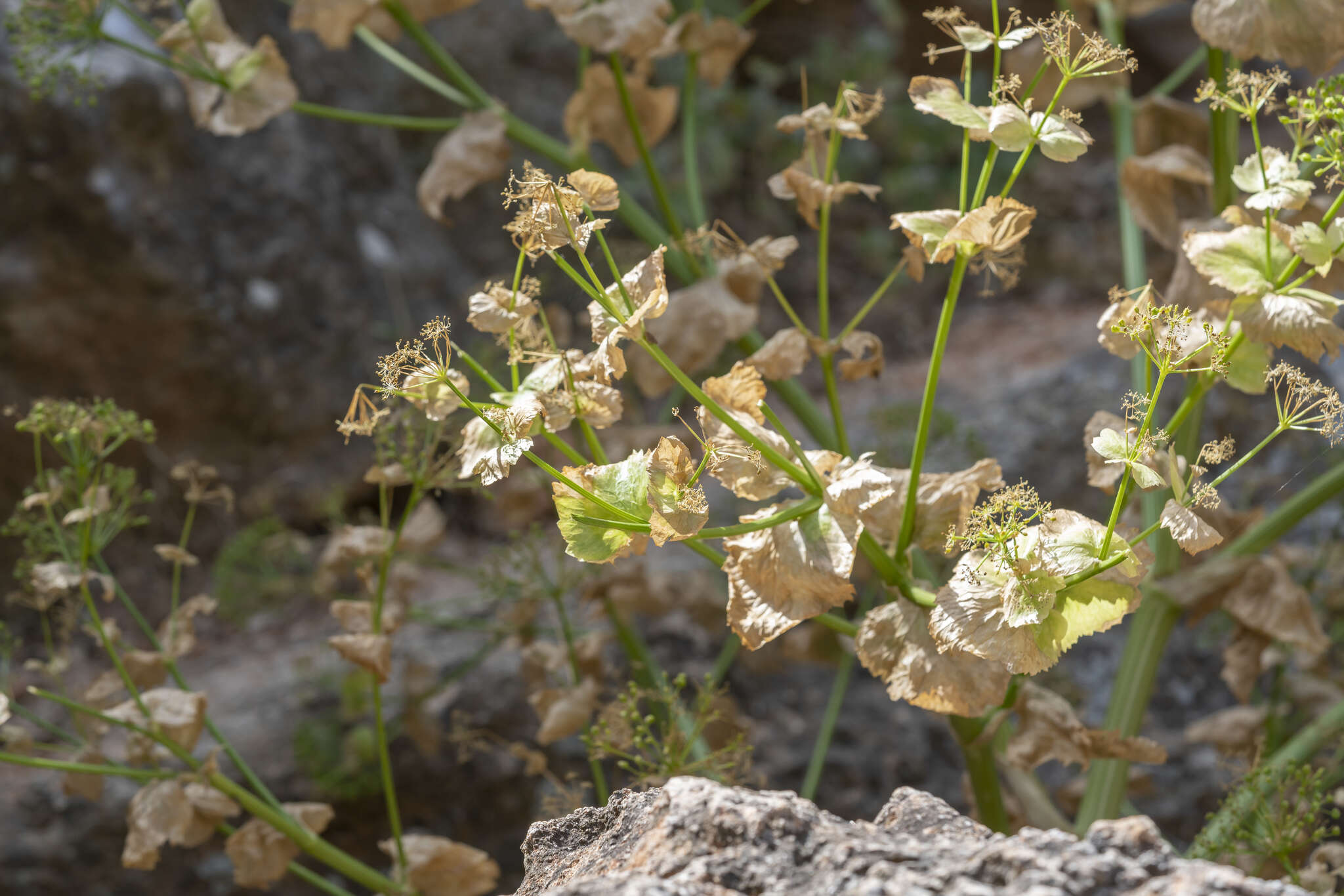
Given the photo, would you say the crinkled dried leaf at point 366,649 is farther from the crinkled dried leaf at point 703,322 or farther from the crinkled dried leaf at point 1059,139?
the crinkled dried leaf at point 1059,139

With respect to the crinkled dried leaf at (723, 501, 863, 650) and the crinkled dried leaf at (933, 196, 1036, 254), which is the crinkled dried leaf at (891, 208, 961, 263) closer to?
the crinkled dried leaf at (933, 196, 1036, 254)

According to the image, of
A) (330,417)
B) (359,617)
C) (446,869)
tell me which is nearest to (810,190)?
(359,617)

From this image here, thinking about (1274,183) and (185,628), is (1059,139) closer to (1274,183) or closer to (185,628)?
(1274,183)

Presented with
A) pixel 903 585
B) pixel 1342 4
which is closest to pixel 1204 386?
pixel 903 585

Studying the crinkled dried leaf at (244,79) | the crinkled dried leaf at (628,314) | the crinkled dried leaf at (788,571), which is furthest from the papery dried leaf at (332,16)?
the crinkled dried leaf at (788,571)

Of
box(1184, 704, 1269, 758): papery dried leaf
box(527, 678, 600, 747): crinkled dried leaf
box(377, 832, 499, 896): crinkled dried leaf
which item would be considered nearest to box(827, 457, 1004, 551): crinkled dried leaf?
box(527, 678, 600, 747): crinkled dried leaf

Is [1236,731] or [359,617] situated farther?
[1236,731]
